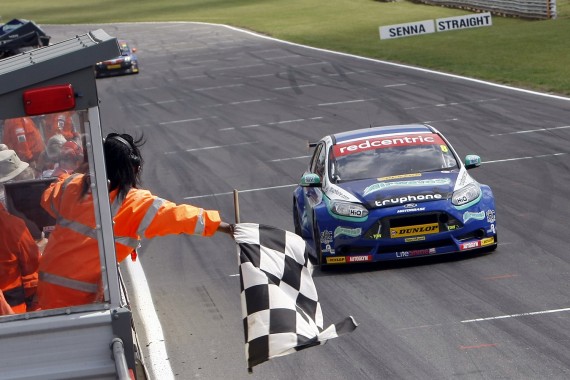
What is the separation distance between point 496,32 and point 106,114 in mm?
19518

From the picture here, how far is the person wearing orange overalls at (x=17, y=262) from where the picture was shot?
17.2 ft

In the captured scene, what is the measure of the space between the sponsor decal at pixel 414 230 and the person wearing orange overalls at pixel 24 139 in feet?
25.2

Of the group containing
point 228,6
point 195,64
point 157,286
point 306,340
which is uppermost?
point 306,340

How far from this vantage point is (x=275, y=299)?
19.2 ft

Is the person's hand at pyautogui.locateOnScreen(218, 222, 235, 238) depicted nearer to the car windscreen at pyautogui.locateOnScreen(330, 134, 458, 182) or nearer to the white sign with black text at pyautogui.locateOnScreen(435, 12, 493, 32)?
the car windscreen at pyautogui.locateOnScreen(330, 134, 458, 182)

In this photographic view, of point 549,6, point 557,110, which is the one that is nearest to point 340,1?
point 549,6

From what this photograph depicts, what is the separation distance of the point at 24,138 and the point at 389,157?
29.0 feet

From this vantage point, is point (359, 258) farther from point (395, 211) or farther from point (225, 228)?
point (225, 228)

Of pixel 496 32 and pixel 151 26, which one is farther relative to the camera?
pixel 151 26

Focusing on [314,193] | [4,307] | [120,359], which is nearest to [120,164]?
[4,307]

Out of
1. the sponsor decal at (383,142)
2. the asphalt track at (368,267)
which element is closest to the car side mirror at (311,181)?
the sponsor decal at (383,142)

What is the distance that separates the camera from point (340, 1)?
81250 millimetres

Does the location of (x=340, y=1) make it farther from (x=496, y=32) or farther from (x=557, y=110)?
(x=557, y=110)

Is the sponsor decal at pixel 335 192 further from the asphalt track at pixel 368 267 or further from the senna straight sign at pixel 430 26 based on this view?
the senna straight sign at pixel 430 26
